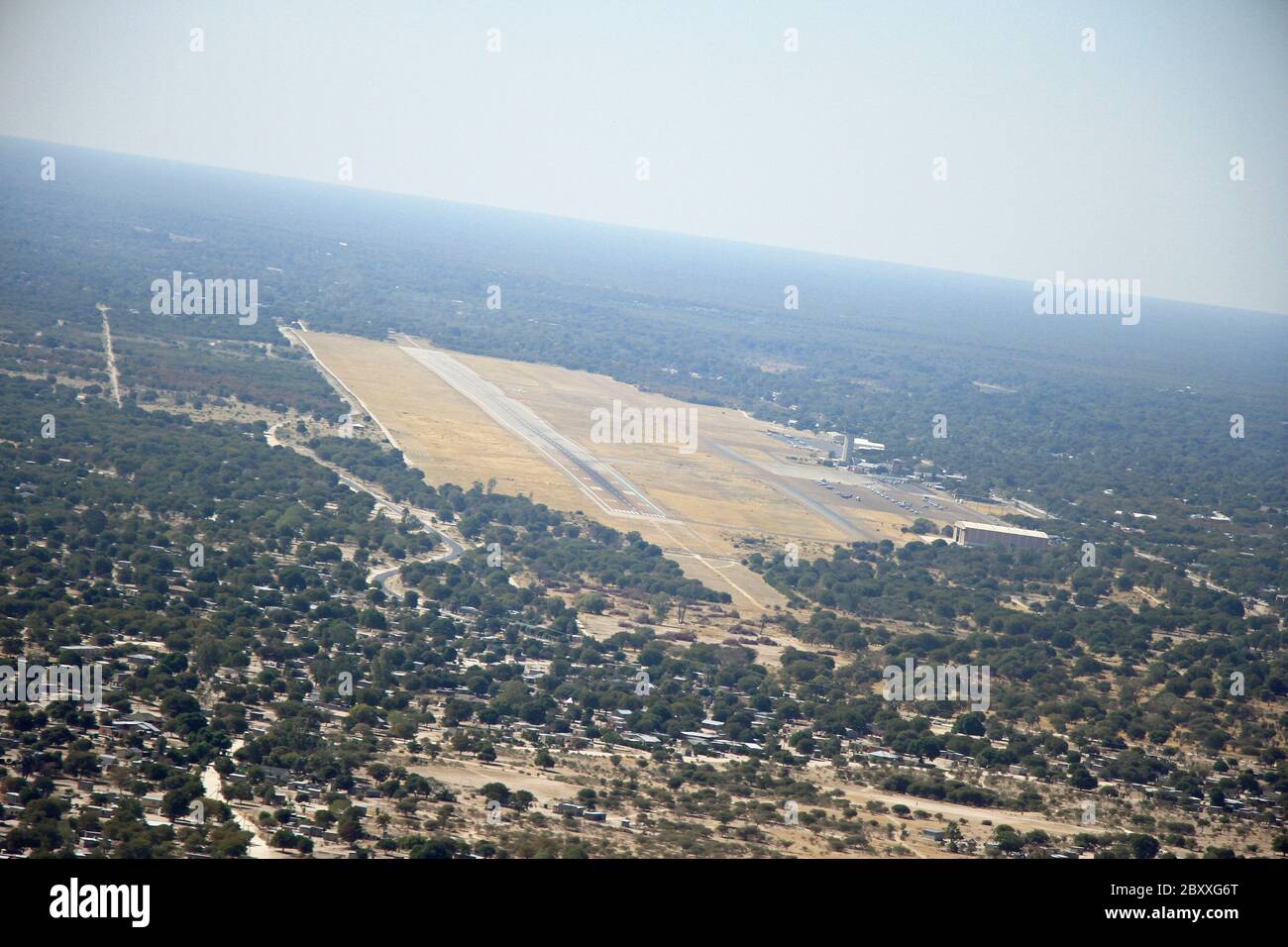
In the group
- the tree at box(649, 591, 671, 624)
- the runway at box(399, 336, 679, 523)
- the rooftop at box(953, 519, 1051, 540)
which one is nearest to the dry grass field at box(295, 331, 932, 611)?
the runway at box(399, 336, 679, 523)

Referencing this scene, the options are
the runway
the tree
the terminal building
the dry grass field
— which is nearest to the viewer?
the tree

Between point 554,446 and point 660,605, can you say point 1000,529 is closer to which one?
point 554,446

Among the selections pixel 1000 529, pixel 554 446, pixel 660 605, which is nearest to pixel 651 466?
pixel 554 446

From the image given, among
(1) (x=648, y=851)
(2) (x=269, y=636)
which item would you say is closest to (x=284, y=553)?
(2) (x=269, y=636)

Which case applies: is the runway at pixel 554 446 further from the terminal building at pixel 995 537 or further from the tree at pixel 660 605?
the terminal building at pixel 995 537

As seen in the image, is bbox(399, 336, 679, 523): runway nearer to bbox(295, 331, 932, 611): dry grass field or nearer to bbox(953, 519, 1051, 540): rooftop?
bbox(295, 331, 932, 611): dry grass field

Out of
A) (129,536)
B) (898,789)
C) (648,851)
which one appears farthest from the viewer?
(129,536)
